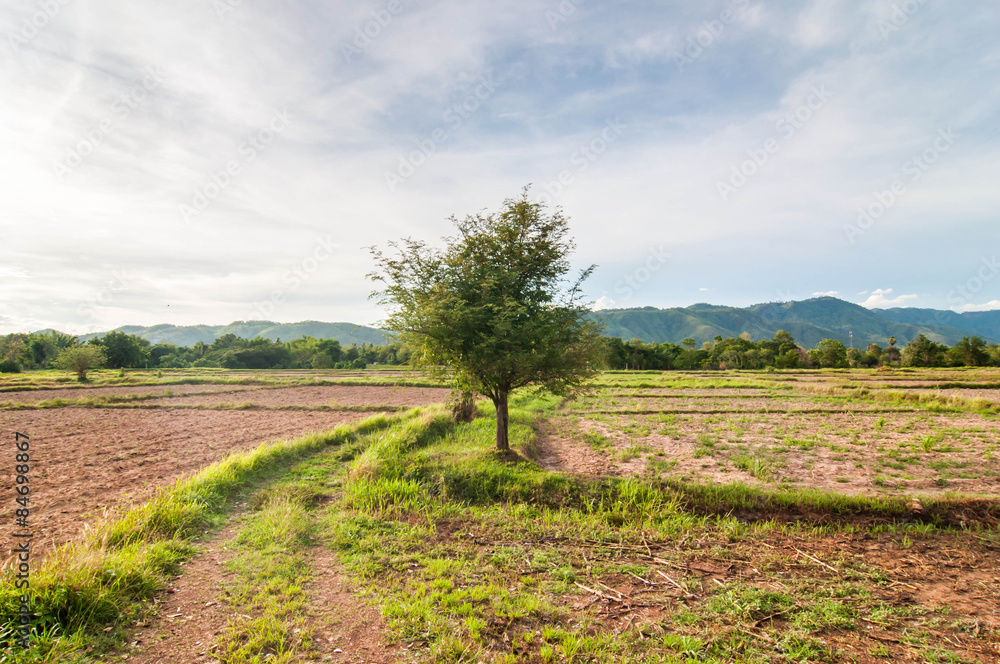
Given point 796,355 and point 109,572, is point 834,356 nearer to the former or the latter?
point 796,355

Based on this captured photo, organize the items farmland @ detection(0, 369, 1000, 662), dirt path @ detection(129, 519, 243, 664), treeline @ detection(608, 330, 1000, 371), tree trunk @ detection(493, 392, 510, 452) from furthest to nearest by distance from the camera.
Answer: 1. treeline @ detection(608, 330, 1000, 371)
2. tree trunk @ detection(493, 392, 510, 452)
3. farmland @ detection(0, 369, 1000, 662)
4. dirt path @ detection(129, 519, 243, 664)

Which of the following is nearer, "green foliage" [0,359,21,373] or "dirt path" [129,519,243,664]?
"dirt path" [129,519,243,664]

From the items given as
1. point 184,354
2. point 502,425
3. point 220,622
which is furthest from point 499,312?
point 184,354

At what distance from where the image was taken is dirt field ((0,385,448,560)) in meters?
10.1

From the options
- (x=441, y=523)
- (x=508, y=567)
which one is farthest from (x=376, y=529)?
(x=508, y=567)

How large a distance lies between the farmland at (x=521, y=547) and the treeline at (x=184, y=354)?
52125mm

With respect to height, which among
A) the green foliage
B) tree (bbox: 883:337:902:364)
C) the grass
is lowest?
tree (bbox: 883:337:902:364)

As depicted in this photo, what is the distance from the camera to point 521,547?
820 centimetres

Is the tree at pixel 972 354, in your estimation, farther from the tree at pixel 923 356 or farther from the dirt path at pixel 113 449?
the dirt path at pixel 113 449

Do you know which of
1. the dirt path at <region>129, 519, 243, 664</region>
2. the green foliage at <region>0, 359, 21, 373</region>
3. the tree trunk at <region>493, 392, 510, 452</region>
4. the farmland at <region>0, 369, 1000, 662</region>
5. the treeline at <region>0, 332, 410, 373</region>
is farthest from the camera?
the treeline at <region>0, 332, 410, 373</region>

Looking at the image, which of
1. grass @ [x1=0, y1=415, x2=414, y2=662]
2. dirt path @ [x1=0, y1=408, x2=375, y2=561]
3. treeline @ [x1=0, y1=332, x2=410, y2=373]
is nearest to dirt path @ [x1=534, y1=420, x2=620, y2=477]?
grass @ [x1=0, y1=415, x2=414, y2=662]

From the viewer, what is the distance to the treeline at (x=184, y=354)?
A: 73.3 m

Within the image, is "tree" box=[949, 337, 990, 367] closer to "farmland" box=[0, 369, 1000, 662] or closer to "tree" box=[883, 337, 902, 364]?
"tree" box=[883, 337, 902, 364]

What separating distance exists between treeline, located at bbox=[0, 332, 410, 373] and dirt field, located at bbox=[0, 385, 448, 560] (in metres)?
31.0
